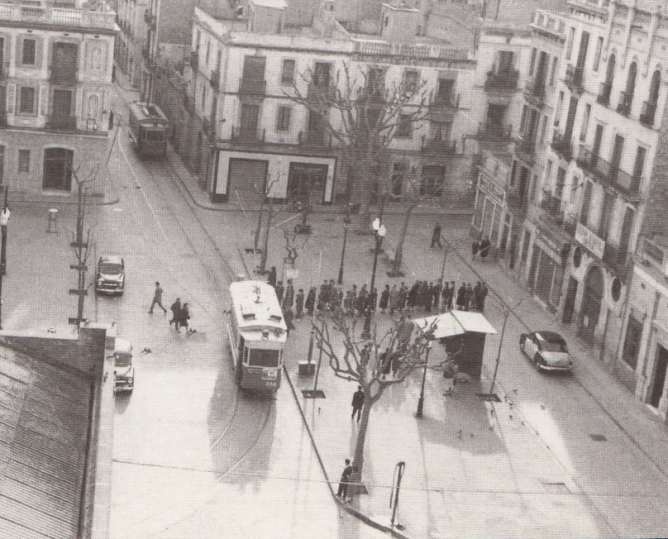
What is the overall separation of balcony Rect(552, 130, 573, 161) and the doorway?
1340cm

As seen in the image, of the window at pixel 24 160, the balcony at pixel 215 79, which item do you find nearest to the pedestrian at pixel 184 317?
the window at pixel 24 160

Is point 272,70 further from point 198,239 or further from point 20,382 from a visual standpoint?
point 20,382

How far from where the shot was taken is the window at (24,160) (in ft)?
229

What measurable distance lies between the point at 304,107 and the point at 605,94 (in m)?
23.3

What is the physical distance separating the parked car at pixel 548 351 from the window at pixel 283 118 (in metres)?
26.5

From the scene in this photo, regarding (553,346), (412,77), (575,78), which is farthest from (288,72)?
(553,346)

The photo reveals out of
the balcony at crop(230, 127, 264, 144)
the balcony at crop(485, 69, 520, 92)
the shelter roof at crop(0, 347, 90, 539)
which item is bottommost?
the balcony at crop(230, 127, 264, 144)

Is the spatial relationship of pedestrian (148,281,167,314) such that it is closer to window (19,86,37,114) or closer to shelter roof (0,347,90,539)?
window (19,86,37,114)

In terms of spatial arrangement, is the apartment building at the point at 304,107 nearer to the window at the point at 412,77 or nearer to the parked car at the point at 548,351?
the window at the point at 412,77

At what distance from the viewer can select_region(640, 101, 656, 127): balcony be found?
51656 mm

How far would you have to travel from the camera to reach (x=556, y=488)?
4231 centimetres

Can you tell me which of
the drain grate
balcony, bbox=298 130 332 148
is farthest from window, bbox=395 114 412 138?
the drain grate

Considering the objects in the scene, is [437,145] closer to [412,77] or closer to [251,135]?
[412,77]

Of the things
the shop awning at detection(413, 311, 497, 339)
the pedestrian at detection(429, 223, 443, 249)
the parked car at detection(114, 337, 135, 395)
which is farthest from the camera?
the pedestrian at detection(429, 223, 443, 249)
